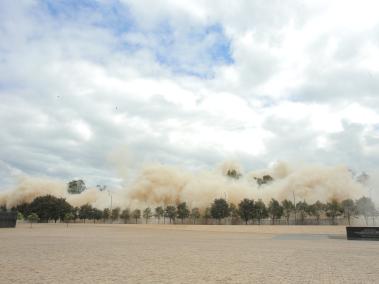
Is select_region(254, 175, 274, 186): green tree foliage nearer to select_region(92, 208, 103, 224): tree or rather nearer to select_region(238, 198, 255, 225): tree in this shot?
select_region(238, 198, 255, 225): tree

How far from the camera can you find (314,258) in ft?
73.1

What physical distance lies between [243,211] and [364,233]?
6376 cm

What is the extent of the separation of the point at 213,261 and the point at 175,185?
136 m

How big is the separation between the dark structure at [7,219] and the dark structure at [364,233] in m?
60.2

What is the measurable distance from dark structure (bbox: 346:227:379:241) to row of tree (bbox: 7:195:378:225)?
5215 centimetres

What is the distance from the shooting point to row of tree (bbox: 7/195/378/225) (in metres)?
94.4

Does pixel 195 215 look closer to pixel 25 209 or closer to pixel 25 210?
pixel 25 210

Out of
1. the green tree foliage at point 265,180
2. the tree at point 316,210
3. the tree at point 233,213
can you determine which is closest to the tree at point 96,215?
the tree at point 233,213

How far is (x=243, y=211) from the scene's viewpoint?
335 ft

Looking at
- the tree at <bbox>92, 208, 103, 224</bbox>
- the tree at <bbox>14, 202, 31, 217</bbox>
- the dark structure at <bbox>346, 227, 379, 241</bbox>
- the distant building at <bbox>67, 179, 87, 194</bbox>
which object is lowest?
the dark structure at <bbox>346, 227, 379, 241</bbox>

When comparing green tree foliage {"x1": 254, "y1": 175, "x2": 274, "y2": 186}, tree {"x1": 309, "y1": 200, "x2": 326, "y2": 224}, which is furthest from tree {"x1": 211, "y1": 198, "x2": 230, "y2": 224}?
green tree foliage {"x1": 254, "y1": 175, "x2": 274, "y2": 186}

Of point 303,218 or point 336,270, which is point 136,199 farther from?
point 336,270

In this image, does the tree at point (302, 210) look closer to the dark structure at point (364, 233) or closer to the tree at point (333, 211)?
the tree at point (333, 211)

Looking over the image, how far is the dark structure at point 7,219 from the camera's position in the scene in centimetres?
7319
